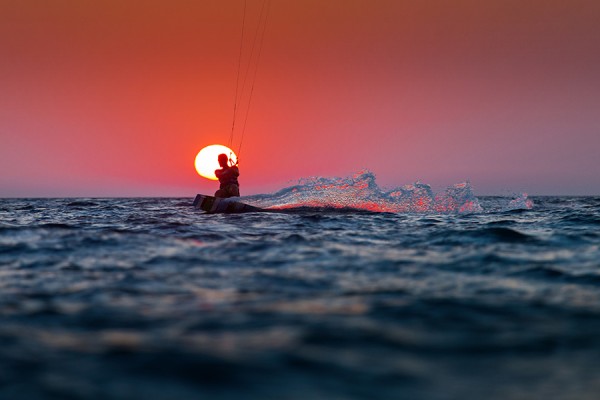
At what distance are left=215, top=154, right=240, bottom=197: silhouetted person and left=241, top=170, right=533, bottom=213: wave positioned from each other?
2.17ft

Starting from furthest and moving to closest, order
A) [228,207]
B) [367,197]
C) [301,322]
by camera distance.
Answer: [367,197]
[228,207]
[301,322]

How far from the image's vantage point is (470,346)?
336 centimetres

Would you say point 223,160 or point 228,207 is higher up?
point 223,160

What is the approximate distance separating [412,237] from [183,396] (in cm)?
772

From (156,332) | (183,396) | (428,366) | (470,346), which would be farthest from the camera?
(156,332)

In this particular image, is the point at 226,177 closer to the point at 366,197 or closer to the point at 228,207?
the point at 228,207

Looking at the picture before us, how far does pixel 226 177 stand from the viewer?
66.5 ft

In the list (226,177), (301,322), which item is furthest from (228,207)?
(301,322)

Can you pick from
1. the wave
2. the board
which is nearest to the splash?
the wave

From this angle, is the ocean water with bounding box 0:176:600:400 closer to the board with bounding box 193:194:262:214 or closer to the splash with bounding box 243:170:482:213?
the board with bounding box 193:194:262:214

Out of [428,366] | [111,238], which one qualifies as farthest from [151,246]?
[428,366]

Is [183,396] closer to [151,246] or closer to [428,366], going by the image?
[428,366]

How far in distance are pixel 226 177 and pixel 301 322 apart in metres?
16.8

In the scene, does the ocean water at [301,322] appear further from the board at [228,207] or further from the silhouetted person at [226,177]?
the silhouetted person at [226,177]
